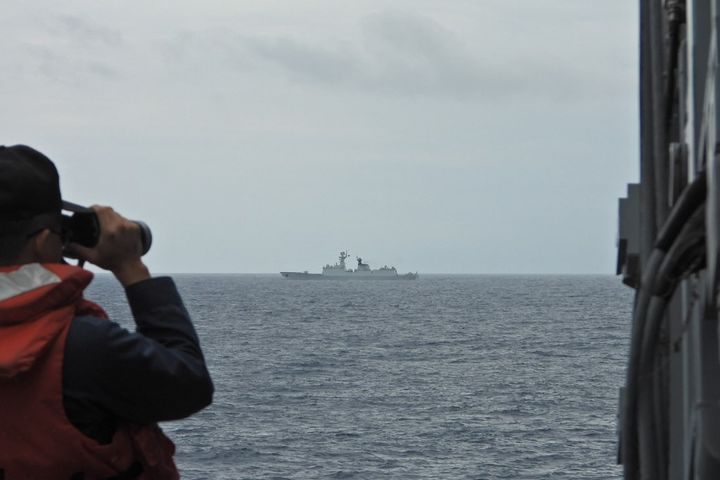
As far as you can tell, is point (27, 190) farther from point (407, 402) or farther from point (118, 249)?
point (407, 402)

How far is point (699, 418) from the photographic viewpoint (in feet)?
7.94

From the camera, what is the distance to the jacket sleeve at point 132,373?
2086mm

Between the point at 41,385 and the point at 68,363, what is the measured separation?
68 millimetres

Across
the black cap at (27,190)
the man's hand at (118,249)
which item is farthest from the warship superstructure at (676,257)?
the black cap at (27,190)

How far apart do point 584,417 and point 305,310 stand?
8052 centimetres

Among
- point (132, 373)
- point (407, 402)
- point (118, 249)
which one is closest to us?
point (132, 373)

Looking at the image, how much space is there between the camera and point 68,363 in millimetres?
2094

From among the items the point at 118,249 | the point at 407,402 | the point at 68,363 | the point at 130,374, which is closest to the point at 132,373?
the point at 130,374

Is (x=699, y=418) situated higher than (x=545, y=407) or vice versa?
(x=699, y=418)

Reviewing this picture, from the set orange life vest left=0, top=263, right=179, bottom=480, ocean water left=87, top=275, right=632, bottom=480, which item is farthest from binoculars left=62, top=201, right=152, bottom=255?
ocean water left=87, top=275, right=632, bottom=480

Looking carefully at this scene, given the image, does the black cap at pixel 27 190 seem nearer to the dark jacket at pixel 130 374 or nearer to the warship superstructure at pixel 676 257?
the dark jacket at pixel 130 374

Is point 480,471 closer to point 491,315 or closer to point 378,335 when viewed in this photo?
point 378,335

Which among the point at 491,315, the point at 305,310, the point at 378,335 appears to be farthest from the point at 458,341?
the point at 305,310

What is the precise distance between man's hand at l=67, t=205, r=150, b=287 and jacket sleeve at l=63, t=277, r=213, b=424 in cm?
14
